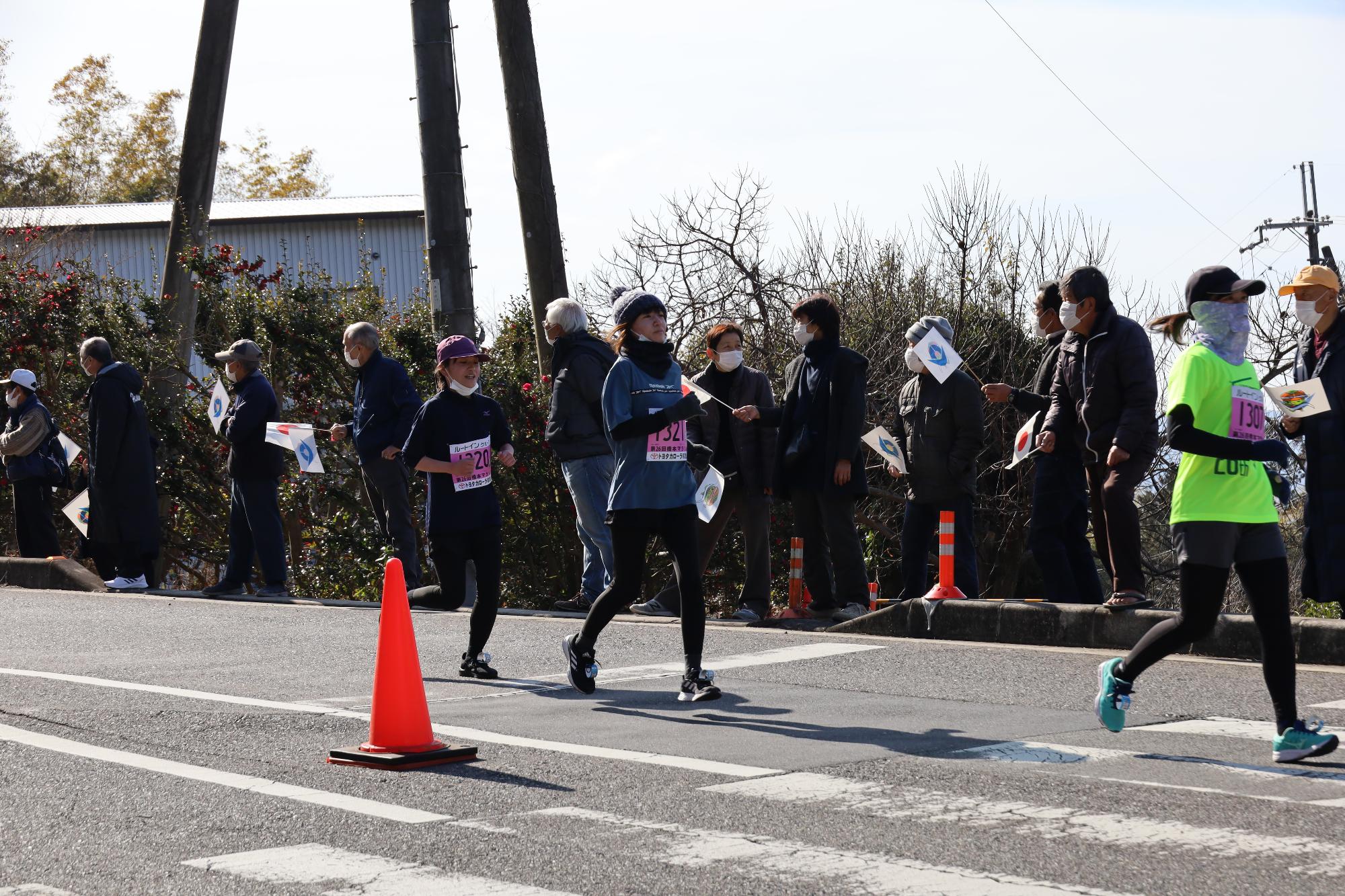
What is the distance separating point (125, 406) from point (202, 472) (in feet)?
9.25

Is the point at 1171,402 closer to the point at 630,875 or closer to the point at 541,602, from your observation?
the point at 630,875

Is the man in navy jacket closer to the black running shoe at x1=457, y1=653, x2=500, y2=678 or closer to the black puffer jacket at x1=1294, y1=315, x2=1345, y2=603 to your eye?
the black running shoe at x1=457, y1=653, x2=500, y2=678

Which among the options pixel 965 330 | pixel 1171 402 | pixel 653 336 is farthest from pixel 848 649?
pixel 965 330

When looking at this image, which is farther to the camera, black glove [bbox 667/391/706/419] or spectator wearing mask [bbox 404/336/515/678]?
spectator wearing mask [bbox 404/336/515/678]

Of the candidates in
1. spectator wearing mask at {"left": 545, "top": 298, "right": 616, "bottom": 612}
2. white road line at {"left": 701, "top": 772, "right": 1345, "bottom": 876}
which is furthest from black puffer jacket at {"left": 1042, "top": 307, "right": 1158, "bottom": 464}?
white road line at {"left": 701, "top": 772, "right": 1345, "bottom": 876}

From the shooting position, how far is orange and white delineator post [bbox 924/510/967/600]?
10422mm

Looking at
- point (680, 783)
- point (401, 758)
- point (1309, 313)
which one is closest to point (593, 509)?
point (1309, 313)

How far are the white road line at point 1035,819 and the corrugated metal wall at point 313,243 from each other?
41.2 meters

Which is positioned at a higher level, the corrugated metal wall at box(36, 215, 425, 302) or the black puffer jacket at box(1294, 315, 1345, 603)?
the corrugated metal wall at box(36, 215, 425, 302)

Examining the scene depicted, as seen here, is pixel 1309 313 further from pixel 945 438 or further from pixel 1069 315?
pixel 945 438

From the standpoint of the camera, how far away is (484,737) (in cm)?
698

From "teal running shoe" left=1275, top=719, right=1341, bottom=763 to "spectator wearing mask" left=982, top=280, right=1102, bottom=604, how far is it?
3.58 metres

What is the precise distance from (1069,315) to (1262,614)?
336 cm

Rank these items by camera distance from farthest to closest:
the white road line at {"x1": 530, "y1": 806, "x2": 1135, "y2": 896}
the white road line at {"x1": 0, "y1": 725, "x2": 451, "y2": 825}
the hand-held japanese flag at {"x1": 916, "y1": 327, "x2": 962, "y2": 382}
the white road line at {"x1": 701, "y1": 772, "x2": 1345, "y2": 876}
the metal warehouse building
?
1. the metal warehouse building
2. the hand-held japanese flag at {"x1": 916, "y1": 327, "x2": 962, "y2": 382}
3. the white road line at {"x1": 0, "y1": 725, "x2": 451, "y2": 825}
4. the white road line at {"x1": 701, "y1": 772, "x2": 1345, "y2": 876}
5. the white road line at {"x1": 530, "y1": 806, "x2": 1135, "y2": 896}
